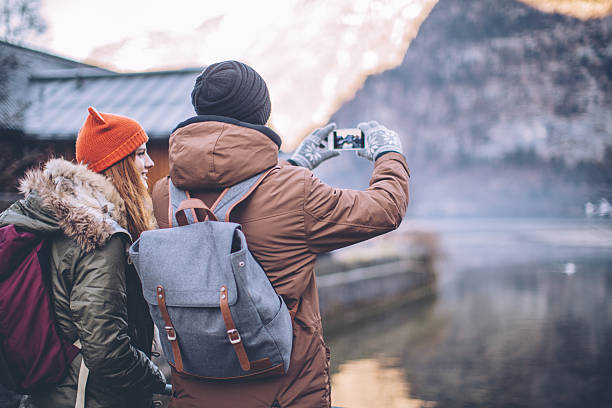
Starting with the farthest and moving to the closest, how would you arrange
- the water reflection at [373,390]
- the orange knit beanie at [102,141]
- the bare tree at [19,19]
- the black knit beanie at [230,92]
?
the bare tree at [19,19] → the water reflection at [373,390] → the orange knit beanie at [102,141] → the black knit beanie at [230,92]

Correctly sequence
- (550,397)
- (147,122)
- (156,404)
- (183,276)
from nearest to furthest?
(183,276)
(156,404)
(550,397)
(147,122)

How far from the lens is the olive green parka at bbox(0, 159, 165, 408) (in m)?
0.85

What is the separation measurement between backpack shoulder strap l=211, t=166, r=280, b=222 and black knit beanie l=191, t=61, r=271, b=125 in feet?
0.41

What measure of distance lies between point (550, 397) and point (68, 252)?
1688mm

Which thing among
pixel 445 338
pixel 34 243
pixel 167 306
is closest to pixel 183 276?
pixel 167 306

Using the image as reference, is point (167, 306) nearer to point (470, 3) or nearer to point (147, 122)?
point (470, 3)

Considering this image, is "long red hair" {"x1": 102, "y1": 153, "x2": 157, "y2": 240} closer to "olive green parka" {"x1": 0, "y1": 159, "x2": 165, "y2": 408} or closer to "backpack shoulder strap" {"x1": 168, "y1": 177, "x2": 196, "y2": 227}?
"olive green parka" {"x1": 0, "y1": 159, "x2": 165, "y2": 408}

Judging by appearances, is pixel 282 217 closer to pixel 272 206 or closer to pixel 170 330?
pixel 272 206

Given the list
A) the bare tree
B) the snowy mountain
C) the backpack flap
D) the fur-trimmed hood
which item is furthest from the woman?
the bare tree

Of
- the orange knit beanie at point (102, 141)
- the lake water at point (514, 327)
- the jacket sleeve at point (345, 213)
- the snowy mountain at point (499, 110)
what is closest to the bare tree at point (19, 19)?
the snowy mountain at point (499, 110)

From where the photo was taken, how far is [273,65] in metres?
2.14

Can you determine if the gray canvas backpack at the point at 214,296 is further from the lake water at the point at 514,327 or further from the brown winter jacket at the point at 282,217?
the lake water at the point at 514,327

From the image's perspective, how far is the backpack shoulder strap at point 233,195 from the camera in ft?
2.60

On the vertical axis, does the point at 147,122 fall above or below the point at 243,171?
above
